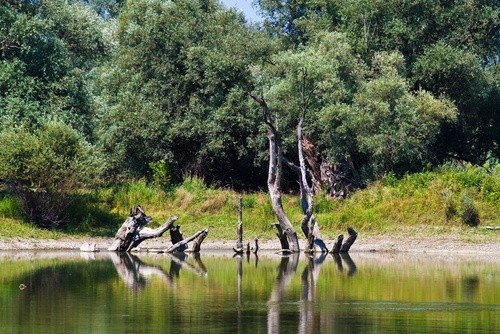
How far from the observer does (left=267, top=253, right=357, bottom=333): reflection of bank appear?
79.5 ft

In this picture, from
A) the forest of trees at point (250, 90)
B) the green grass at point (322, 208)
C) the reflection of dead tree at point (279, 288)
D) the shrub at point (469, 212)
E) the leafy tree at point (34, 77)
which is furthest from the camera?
the forest of trees at point (250, 90)

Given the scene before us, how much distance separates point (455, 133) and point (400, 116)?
872cm

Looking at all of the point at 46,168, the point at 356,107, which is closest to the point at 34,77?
the point at 46,168

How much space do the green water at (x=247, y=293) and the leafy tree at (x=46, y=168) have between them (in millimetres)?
3666

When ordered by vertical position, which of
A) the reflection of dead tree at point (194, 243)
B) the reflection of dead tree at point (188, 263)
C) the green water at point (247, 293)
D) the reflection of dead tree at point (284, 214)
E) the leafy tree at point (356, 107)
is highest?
the leafy tree at point (356, 107)

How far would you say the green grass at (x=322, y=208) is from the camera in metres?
46.8

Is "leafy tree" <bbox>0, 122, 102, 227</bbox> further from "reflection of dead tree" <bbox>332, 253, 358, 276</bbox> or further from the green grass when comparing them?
"reflection of dead tree" <bbox>332, 253, 358, 276</bbox>

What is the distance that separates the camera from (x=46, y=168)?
45625mm

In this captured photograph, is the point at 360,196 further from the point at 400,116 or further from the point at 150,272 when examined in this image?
the point at 150,272

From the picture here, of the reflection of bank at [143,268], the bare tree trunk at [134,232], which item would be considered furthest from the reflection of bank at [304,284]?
the bare tree trunk at [134,232]

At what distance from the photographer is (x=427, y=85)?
5550 centimetres

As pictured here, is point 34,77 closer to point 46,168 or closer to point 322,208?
point 46,168

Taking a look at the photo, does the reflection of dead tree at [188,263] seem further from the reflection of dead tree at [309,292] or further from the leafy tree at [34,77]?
the leafy tree at [34,77]

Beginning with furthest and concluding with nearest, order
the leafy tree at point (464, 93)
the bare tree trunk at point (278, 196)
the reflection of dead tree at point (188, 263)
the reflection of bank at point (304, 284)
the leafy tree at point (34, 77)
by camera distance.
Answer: the leafy tree at point (464, 93), the leafy tree at point (34, 77), the bare tree trunk at point (278, 196), the reflection of dead tree at point (188, 263), the reflection of bank at point (304, 284)
